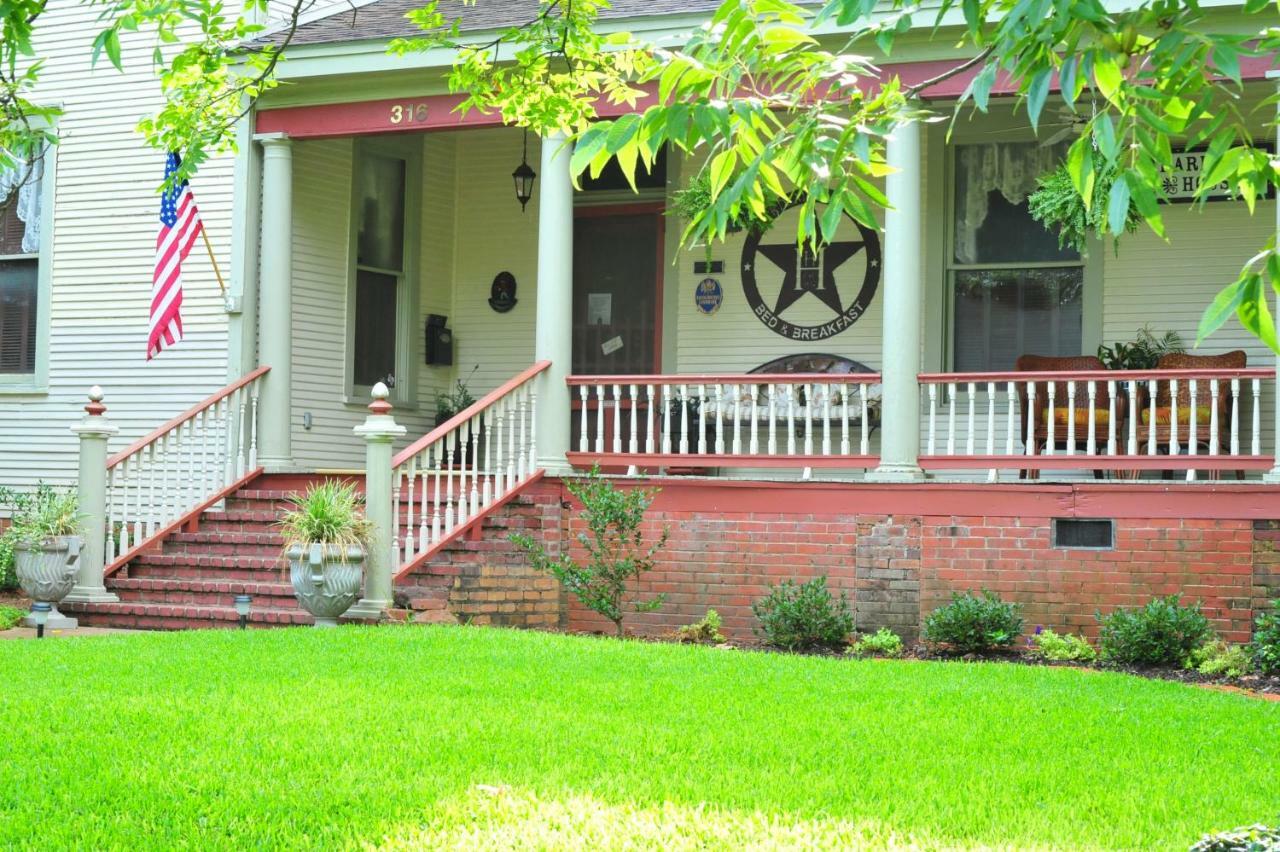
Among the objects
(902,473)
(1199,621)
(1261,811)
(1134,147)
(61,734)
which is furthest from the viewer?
(902,473)

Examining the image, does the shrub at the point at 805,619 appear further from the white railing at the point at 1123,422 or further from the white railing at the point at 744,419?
the white railing at the point at 1123,422

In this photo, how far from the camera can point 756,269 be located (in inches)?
543

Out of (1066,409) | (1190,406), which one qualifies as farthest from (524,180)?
(1190,406)

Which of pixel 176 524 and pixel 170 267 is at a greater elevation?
pixel 170 267

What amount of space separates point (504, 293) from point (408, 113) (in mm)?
2611

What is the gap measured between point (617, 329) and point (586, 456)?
2.69m

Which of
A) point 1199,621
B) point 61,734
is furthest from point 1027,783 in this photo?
point 1199,621

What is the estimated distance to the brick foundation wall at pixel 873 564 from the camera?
10359 millimetres

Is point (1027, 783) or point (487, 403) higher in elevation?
point (487, 403)

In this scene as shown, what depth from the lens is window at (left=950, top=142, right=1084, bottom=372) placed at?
1290 centimetres

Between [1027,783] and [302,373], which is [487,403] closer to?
[302,373]

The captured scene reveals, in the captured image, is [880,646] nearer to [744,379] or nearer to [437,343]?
[744,379]

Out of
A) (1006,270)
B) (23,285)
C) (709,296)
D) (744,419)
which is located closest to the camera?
(1006,270)

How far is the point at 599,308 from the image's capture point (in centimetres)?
1449
